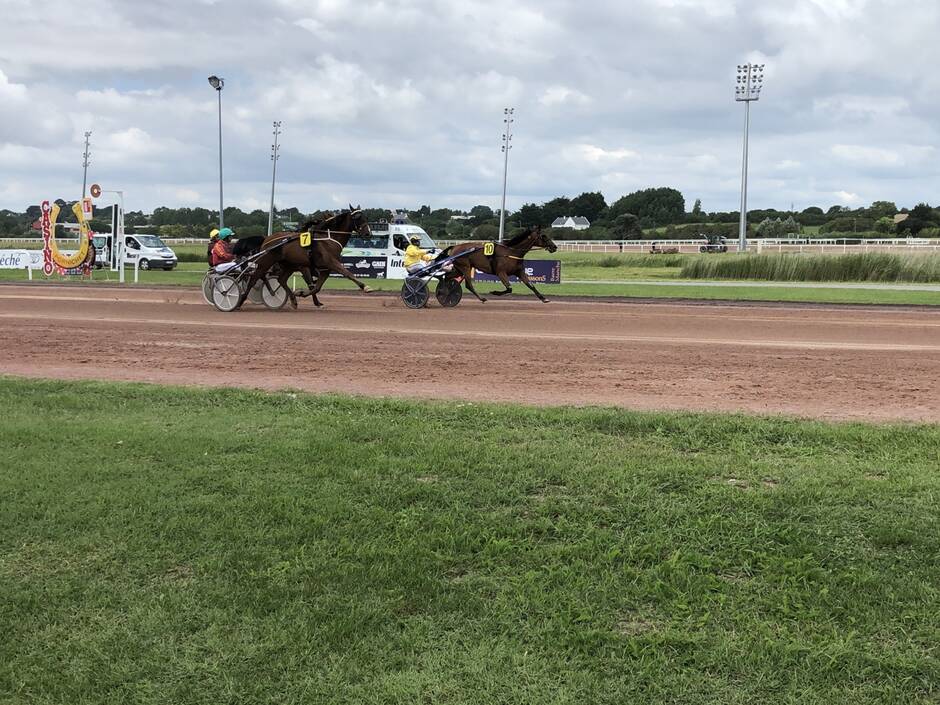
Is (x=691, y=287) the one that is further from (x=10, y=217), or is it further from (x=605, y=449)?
(x=10, y=217)

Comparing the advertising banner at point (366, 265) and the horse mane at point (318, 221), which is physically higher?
the horse mane at point (318, 221)

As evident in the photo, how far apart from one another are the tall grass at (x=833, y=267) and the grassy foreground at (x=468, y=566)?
30565 millimetres

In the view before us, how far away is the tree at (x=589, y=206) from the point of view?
136m

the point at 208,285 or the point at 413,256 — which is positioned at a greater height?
the point at 413,256

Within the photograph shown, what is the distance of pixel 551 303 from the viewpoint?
69.5 ft

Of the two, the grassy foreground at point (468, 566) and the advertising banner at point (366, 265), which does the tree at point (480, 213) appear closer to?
the advertising banner at point (366, 265)

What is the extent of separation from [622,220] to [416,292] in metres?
98.4

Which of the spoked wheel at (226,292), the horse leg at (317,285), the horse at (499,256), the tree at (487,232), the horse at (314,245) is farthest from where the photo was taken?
the tree at (487,232)

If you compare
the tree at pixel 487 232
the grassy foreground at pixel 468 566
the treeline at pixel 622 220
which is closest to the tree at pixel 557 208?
the treeline at pixel 622 220

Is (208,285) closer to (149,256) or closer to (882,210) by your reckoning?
(149,256)

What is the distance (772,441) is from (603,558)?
246 centimetres

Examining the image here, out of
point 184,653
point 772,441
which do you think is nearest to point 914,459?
point 772,441

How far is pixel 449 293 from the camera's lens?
19.6 m

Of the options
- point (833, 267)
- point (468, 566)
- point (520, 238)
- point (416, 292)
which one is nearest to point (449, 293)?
point (416, 292)
